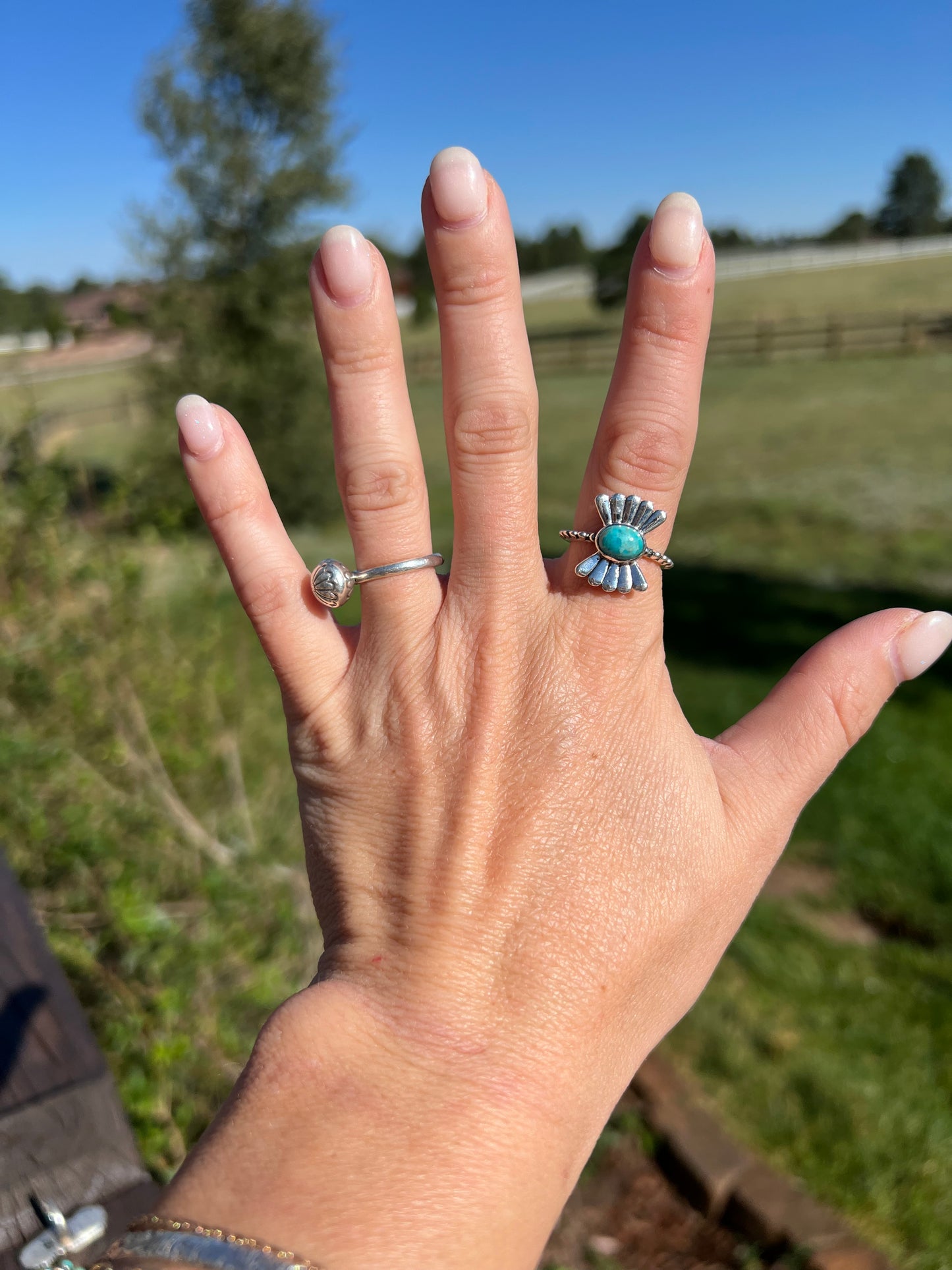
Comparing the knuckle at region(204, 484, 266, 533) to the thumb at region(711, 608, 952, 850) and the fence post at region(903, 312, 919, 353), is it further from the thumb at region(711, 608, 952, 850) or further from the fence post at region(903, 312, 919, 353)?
the fence post at region(903, 312, 919, 353)

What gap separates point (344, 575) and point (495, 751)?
0.36 m

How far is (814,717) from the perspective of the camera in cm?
144

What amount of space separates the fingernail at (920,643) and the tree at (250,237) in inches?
411

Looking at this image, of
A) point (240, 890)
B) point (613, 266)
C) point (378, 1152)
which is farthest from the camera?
point (613, 266)

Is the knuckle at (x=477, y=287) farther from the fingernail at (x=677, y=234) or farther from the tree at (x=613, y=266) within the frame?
the tree at (x=613, y=266)

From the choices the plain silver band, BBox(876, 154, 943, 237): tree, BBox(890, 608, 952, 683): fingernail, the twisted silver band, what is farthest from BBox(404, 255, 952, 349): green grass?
the plain silver band

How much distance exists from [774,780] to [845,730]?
6.4 inches

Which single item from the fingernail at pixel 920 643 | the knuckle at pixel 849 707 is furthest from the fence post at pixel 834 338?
the knuckle at pixel 849 707

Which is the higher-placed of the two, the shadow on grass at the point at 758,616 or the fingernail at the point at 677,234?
the fingernail at the point at 677,234

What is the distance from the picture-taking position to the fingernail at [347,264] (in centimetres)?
129

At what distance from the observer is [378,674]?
1389mm

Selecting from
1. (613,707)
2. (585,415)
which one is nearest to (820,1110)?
(613,707)

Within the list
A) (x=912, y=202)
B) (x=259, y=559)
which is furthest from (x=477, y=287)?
(x=912, y=202)

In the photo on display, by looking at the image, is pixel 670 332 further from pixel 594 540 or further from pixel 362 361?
pixel 362 361
